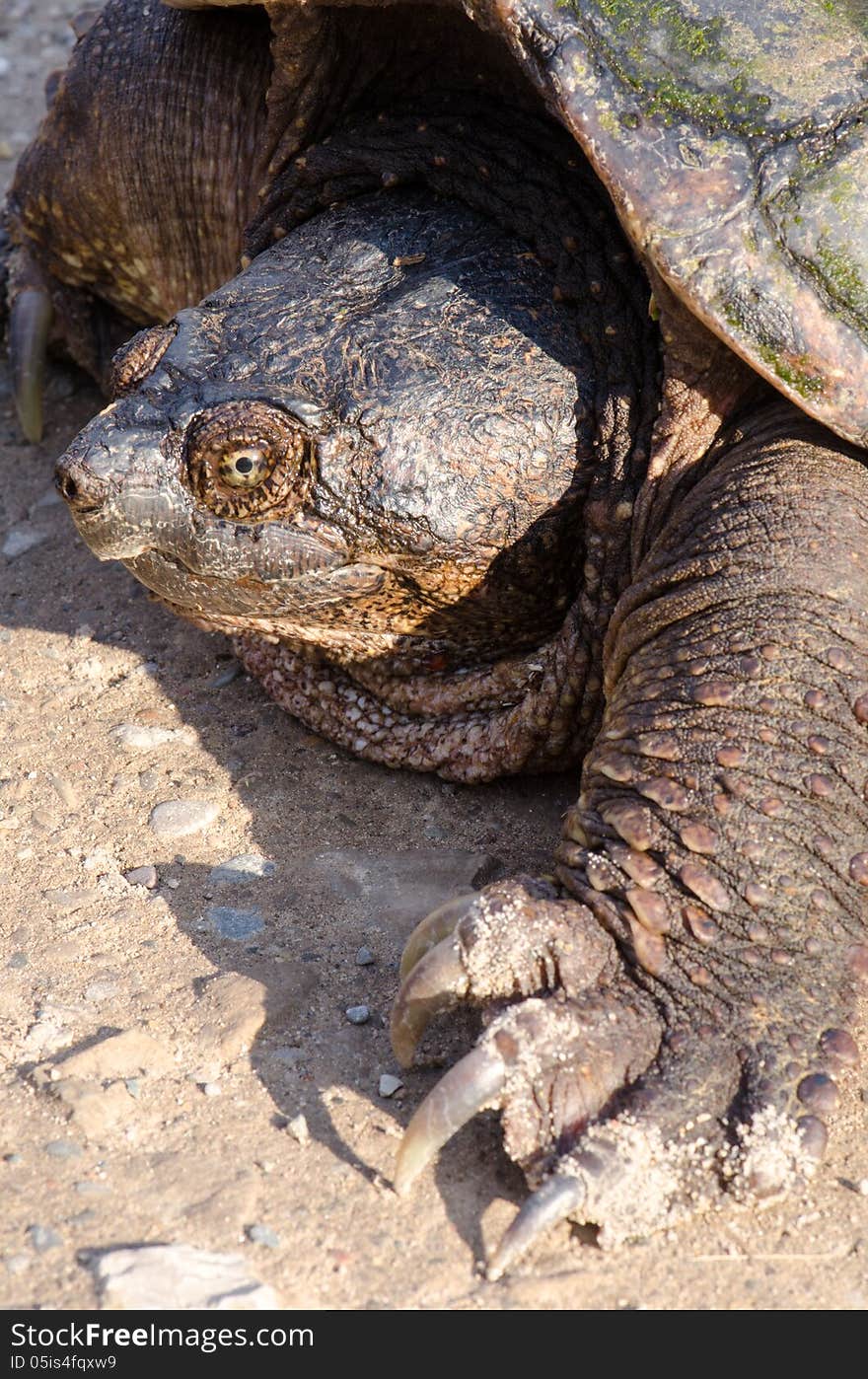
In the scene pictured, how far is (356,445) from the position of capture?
2486 millimetres

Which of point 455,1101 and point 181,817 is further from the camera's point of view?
point 181,817

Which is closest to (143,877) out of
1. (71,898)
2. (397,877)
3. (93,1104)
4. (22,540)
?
(71,898)

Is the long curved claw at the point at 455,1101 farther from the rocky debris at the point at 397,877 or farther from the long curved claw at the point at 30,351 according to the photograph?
the long curved claw at the point at 30,351

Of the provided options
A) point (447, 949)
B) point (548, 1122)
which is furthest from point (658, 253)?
point (548, 1122)

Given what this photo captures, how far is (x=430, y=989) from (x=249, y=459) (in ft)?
3.25

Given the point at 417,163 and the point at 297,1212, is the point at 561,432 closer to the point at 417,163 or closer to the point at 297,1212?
the point at 417,163

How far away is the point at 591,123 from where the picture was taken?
233cm

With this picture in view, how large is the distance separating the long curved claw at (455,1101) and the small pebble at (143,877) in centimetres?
86

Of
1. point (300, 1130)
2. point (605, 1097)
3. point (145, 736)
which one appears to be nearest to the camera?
point (605, 1097)

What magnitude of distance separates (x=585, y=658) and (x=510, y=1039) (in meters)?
0.95

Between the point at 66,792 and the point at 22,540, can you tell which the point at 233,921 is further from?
the point at 22,540

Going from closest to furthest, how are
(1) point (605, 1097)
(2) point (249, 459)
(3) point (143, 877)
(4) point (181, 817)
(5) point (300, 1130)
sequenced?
(1) point (605, 1097) < (5) point (300, 1130) < (2) point (249, 459) < (3) point (143, 877) < (4) point (181, 817)

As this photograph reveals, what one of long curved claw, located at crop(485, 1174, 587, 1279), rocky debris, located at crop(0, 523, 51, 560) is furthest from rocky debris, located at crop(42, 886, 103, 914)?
rocky debris, located at crop(0, 523, 51, 560)

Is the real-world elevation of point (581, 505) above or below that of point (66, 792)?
above
